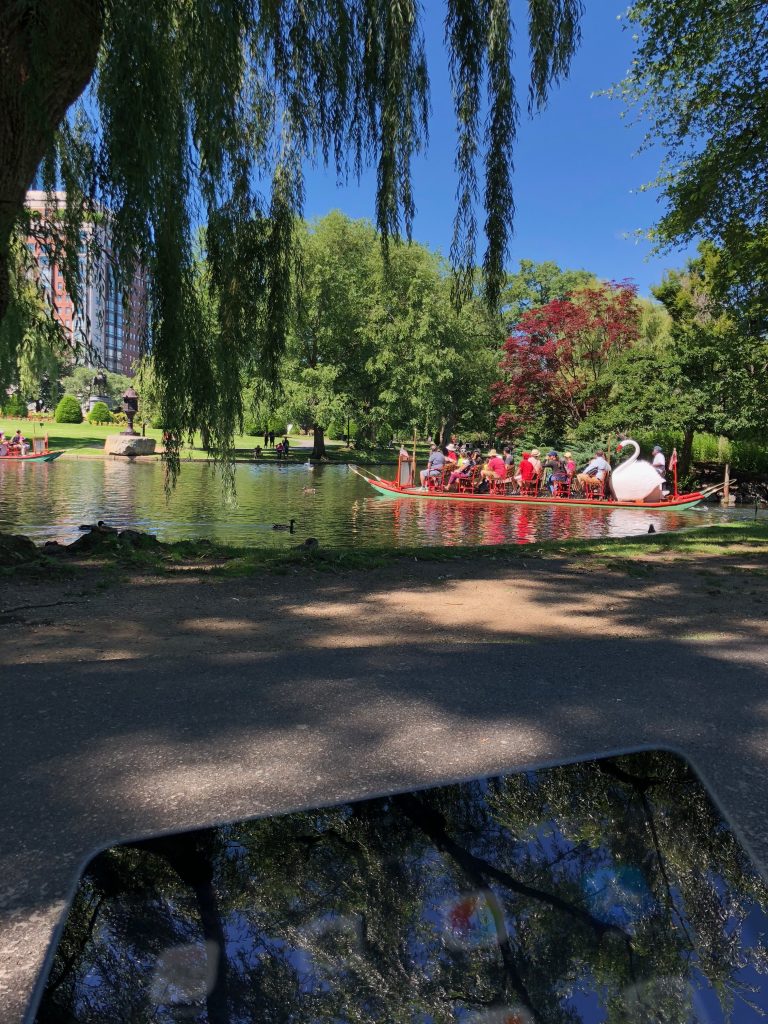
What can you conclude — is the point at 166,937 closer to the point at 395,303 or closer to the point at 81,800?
the point at 81,800

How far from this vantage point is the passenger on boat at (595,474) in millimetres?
23703

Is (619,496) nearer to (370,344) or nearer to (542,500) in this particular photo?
(542,500)

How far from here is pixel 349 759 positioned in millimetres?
2555

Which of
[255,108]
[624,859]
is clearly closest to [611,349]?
[255,108]

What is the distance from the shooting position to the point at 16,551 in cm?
883

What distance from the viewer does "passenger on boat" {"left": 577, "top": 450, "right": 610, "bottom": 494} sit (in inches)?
933

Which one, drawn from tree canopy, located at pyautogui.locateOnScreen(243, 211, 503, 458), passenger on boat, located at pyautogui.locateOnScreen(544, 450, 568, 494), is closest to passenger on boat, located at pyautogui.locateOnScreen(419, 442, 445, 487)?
passenger on boat, located at pyautogui.locateOnScreen(544, 450, 568, 494)

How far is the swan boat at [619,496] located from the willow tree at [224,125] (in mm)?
16110

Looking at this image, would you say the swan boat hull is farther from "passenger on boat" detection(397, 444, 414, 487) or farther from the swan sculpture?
"passenger on boat" detection(397, 444, 414, 487)

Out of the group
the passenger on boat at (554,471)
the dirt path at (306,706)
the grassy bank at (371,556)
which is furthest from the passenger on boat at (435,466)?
the dirt path at (306,706)

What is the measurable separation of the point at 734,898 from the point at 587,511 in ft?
69.7

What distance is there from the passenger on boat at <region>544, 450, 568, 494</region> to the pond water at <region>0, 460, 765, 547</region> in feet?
7.07

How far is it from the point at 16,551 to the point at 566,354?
89.0 feet

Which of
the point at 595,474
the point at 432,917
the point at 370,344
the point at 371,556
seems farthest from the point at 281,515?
the point at 370,344
